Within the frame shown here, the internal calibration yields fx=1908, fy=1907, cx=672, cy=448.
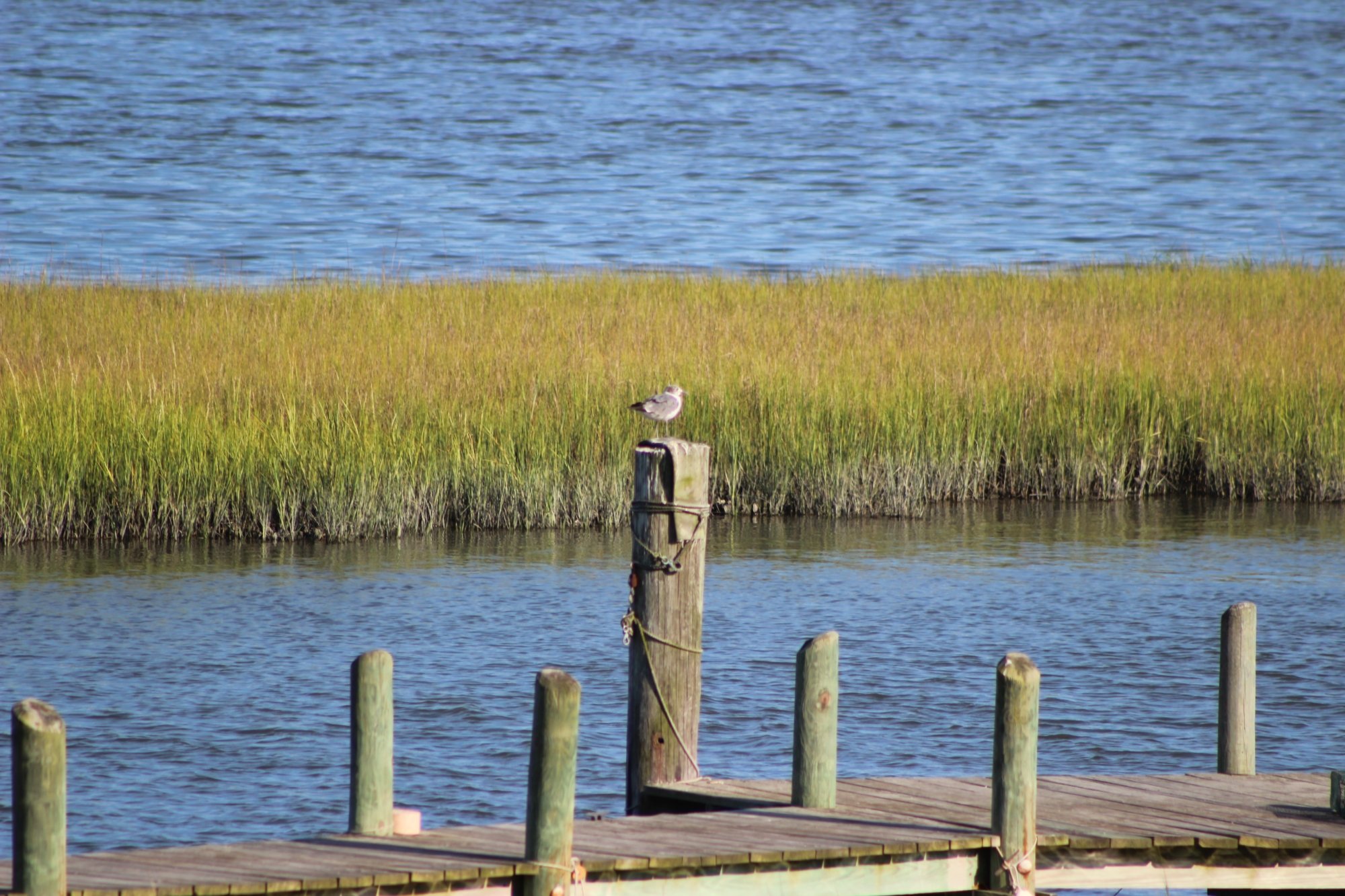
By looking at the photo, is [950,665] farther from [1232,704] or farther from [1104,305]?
[1104,305]

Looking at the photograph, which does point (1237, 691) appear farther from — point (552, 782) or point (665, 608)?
point (552, 782)

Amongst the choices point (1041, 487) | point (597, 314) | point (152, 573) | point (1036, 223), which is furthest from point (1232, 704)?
point (1036, 223)

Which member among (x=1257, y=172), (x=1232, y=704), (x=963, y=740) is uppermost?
(x=1257, y=172)

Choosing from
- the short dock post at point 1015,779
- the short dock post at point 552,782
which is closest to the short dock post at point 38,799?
the short dock post at point 552,782

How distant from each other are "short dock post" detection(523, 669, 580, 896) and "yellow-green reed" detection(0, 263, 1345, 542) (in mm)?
7529

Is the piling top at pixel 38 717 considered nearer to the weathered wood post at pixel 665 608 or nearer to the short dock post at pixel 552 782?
the short dock post at pixel 552 782

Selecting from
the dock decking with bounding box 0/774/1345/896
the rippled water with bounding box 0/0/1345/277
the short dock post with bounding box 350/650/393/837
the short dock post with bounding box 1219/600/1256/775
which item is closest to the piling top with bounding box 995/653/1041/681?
the dock decking with bounding box 0/774/1345/896

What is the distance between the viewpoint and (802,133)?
162 feet

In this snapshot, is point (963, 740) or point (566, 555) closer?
point (963, 740)

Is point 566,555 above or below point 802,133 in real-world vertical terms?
below

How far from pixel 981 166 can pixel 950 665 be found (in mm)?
36485

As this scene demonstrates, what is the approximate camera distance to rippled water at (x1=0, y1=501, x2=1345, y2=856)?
778 cm

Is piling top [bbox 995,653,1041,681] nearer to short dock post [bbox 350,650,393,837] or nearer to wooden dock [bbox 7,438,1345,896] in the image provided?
wooden dock [bbox 7,438,1345,896]

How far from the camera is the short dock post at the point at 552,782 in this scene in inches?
192
